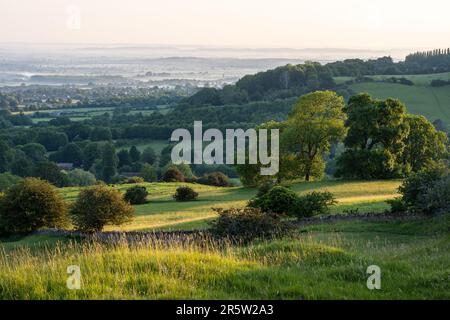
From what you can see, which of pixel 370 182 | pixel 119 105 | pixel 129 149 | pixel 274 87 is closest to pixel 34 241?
pixel 370 182

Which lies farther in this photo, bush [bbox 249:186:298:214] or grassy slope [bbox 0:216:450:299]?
bush [bbox 249:186:298:214]

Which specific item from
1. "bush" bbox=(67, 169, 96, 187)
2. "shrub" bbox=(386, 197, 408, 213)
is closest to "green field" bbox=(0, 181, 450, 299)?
"shrub" bbox=(386, 197, 408, 213)

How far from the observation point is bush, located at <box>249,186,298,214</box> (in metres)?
28.3

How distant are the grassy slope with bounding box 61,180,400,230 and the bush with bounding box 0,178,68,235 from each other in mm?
3521

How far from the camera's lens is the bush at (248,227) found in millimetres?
18016

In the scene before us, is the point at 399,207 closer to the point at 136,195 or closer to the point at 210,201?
the point at 210,201

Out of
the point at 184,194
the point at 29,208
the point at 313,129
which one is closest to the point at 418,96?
the point at 313,129

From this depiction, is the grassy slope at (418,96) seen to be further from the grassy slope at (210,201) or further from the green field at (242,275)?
the green field at (242,275)

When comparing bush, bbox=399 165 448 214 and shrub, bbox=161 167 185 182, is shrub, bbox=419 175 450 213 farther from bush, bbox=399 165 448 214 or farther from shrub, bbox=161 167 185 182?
shrub, bbox=161 167 185 182

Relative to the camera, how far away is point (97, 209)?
26.7m

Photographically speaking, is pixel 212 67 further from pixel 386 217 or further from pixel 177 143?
pixel 386 217

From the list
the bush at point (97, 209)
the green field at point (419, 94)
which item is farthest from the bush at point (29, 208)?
the green field at point (419, 94)

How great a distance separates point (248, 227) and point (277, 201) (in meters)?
10.4

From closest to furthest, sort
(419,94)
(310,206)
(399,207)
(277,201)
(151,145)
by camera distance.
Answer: (399,207) < (310,206) < (277,201) < (151,145) < (419,94)
